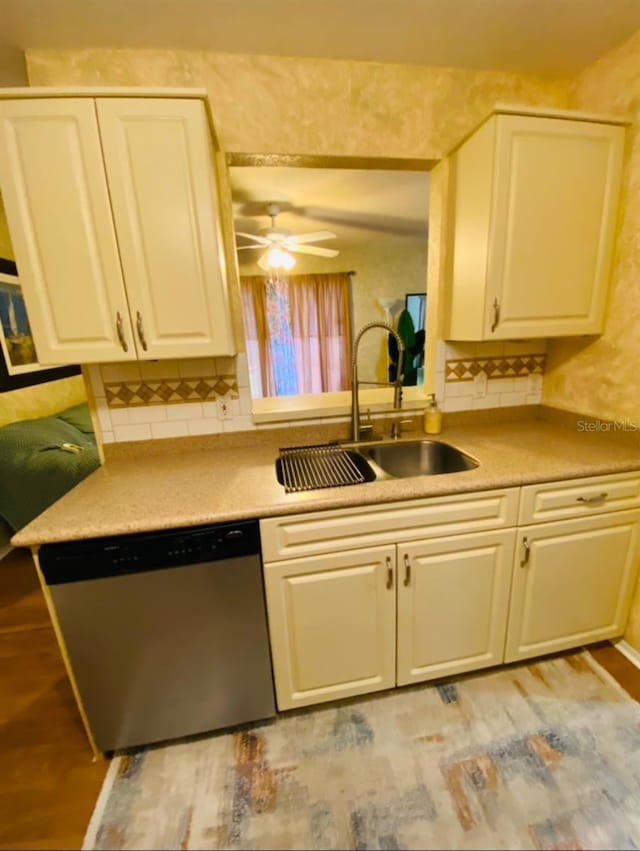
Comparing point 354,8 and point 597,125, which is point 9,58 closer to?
point 354,8

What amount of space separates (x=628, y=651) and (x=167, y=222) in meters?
2.54

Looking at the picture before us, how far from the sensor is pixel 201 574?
3.71 ft

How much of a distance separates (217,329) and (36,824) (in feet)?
5.47

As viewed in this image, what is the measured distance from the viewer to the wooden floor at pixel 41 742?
3.59 ft

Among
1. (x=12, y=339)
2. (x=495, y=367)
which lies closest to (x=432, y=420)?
(x=495, y=367)

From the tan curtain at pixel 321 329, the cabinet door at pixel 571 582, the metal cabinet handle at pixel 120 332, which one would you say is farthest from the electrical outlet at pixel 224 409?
the tan curtain at pixel 321 329

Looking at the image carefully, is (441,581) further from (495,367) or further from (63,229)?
(63,229)

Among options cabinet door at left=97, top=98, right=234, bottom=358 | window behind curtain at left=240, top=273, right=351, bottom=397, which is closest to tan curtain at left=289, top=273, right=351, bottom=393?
window behind curtain at left=240, top=273, right=351, bottom=397

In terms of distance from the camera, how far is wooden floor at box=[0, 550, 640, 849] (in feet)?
3.59

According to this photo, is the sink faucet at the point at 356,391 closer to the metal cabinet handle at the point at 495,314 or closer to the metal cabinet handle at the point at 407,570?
the metal cabinet handle at the point at 495,314

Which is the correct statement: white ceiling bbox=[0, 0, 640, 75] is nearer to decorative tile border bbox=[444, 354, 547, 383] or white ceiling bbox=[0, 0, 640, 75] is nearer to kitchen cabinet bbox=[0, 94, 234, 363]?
kitchen cabinet bbox=[0, 94, 234, 363]

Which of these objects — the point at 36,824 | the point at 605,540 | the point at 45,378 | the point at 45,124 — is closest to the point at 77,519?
the point at 36,824

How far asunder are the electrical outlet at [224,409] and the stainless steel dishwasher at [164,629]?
0.67 metres

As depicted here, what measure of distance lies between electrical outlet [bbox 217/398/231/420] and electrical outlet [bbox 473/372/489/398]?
1255 millimetres
